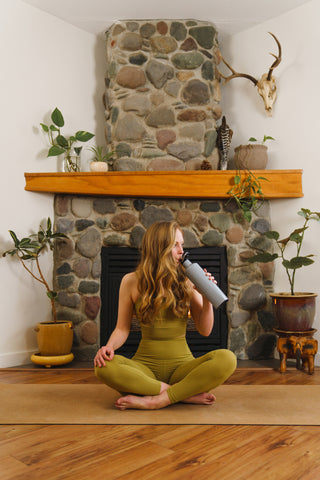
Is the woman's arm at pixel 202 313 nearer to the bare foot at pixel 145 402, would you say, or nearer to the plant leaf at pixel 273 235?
the bare foot at pixel 145 402

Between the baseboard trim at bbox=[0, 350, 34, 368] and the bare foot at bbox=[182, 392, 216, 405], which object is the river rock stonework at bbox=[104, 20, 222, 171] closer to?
the baseboard trim at bbox=[0, 350, 34, 368]

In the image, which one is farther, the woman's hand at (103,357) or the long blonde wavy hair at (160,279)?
the long blonde wavy hair at (160,279)

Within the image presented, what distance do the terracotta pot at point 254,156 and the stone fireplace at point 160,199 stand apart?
0.74 feet

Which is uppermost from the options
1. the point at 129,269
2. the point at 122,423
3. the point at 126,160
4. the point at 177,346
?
the point at 126,160

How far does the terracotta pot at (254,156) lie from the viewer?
3199 millimetres

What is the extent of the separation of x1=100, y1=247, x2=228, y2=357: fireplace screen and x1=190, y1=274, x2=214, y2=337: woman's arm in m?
1.10

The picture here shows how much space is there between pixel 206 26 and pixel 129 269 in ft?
6.29

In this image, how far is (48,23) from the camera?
3.36 m

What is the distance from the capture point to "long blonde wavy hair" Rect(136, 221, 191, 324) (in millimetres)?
2051

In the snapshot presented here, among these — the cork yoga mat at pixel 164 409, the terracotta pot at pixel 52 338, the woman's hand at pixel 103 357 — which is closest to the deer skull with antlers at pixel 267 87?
the cork yoga mat at pixel 164 409

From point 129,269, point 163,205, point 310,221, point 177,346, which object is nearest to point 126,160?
point 163,205

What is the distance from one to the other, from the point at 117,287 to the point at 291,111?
5.81ft

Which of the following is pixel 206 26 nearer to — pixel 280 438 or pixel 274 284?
pixel 274 284

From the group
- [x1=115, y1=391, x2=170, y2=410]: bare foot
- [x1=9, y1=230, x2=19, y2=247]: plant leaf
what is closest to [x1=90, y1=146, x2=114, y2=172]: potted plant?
[x1=9, y1=230, x2=19, y2=247]: plant leaf
